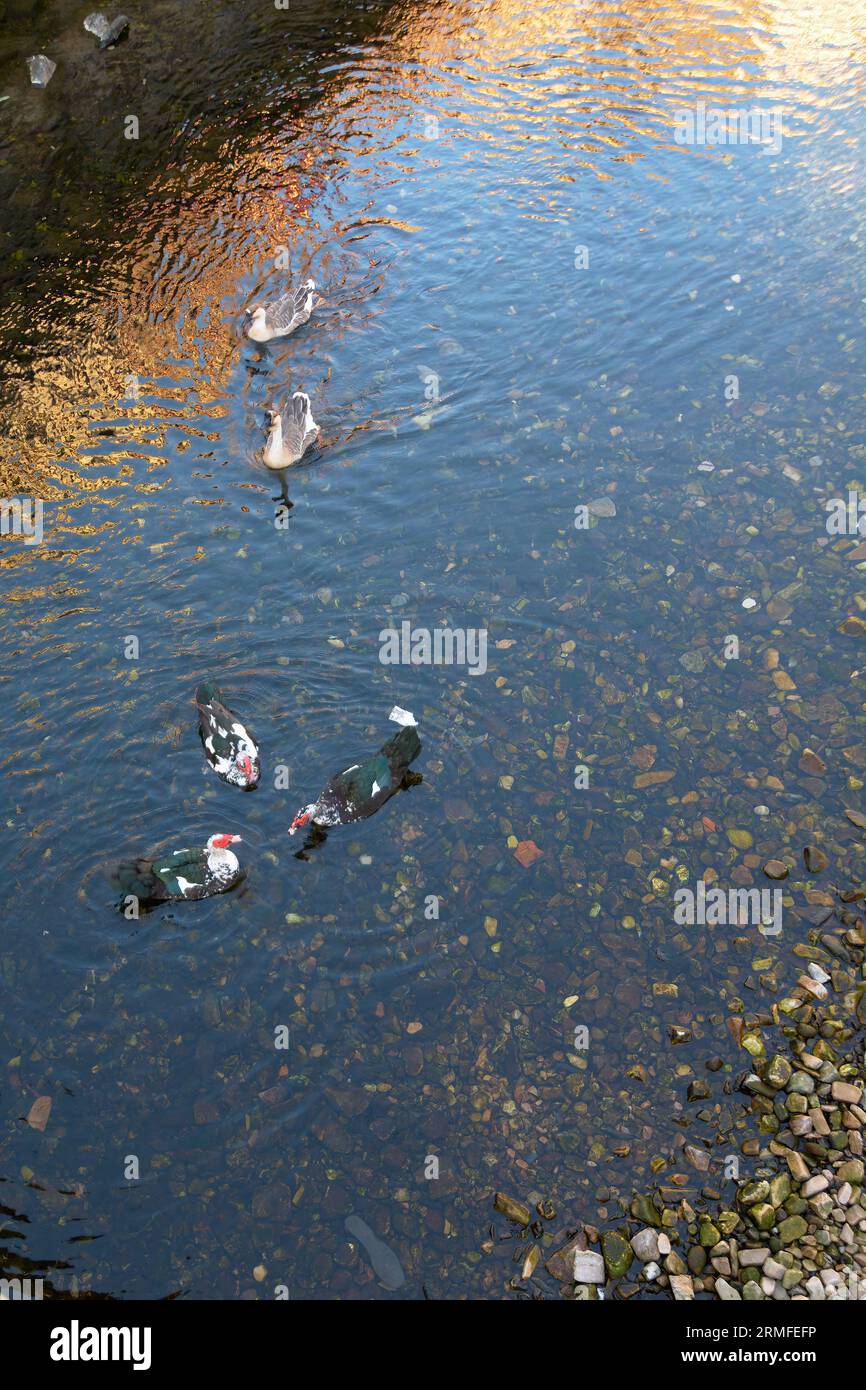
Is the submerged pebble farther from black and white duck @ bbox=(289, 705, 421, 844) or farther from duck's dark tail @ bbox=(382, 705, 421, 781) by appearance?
duck's dark tail @ bbox=(382, 705, 421, 781)

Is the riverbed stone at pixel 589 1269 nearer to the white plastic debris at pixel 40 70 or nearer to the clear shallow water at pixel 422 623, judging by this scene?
the clear shallow water at pixel 422 623

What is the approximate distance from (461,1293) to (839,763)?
21.8 feet

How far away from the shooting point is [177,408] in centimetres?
1695

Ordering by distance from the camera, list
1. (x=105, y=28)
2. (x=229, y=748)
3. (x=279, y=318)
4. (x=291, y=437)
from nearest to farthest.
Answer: (x=229, y=748) → (x=291, y=437) → (x=279, y=318) → (x=105, y=28)

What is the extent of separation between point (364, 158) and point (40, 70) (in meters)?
10.5

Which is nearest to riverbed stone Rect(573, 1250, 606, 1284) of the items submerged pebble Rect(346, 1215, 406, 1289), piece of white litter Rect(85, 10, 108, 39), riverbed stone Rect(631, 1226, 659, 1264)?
riverbed stone Rect(631, 1226, 659, 1264)

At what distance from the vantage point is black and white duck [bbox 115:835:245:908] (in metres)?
10.7

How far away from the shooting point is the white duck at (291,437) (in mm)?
15352

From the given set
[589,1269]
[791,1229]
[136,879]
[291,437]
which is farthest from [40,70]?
[791,1229]

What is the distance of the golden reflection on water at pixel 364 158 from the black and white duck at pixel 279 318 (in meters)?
0.55

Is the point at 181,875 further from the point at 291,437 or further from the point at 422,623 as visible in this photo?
the point at 291,437

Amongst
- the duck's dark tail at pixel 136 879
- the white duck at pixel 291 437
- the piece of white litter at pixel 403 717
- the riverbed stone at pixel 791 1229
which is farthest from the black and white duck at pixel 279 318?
the riverbed stone at pixel 791 1229

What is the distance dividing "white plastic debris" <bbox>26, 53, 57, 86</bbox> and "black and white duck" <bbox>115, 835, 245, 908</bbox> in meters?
24.2

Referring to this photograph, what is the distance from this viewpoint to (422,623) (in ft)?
43.5
